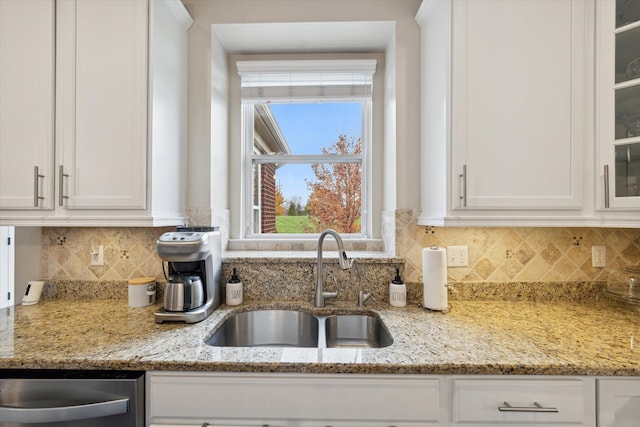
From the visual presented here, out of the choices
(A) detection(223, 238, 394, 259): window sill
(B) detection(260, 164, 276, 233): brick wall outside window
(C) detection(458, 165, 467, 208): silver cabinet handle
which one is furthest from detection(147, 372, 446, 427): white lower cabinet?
(B) detection(260, 164, 276, 233): brick wall outside window

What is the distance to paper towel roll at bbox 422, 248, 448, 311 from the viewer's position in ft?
4.52

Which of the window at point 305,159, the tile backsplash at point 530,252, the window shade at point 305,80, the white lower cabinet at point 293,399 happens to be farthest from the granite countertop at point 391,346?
the window shade at point 305,80

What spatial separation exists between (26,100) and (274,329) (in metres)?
1.49

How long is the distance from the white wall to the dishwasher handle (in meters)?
0.95

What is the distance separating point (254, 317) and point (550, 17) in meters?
1.88

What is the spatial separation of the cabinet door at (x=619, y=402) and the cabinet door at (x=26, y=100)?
2218 mm

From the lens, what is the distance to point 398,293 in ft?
4.82

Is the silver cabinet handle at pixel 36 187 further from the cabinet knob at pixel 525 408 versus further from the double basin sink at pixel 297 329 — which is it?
the cabinet knob at pixel 525 408

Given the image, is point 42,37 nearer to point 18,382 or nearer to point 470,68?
point 18,382

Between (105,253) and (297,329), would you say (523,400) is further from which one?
(105,253)

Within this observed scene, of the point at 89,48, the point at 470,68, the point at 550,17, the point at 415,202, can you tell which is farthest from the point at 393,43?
the point at 89,48

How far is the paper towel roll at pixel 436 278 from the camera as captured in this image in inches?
54.2

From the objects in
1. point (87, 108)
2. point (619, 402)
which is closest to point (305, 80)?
point (87, 108)

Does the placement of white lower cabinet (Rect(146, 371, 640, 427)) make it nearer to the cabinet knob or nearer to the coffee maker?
the cabinet knob
